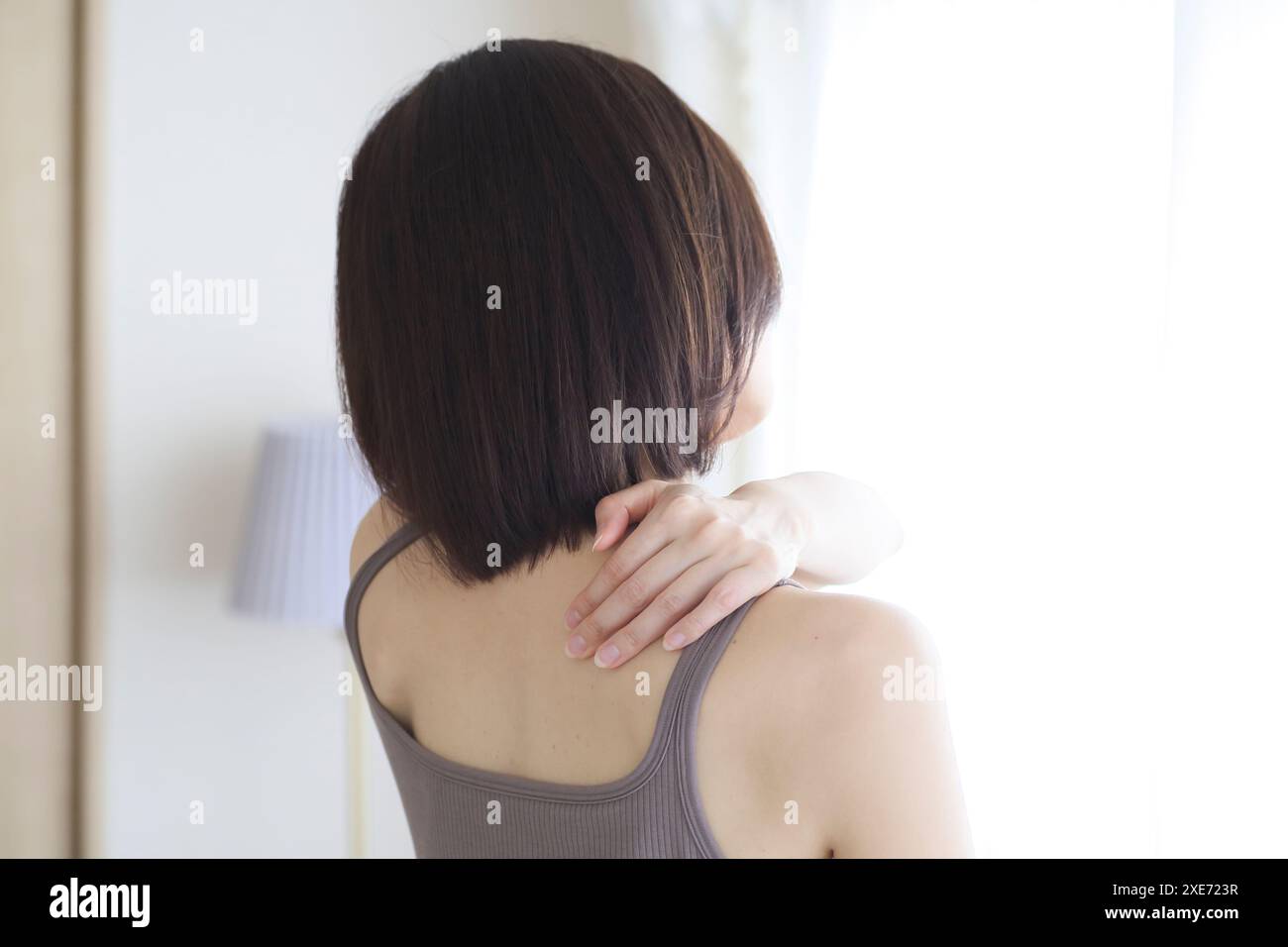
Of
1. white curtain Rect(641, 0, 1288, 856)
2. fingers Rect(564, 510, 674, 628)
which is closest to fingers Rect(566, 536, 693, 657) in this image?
fingers Rect(564, 510, 674, 628)

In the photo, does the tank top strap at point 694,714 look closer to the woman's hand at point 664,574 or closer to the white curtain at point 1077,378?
the woman's hand at point 664,574

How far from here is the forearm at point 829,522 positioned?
2.96ft

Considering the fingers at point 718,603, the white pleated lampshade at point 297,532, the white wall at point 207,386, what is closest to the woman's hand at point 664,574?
the fingers at point 718,603

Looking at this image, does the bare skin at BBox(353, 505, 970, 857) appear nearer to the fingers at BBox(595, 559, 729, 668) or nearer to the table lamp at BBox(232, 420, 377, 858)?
the fingers at BBox(595, 559, 729, 668)

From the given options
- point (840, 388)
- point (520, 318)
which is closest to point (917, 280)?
point (840, 388)

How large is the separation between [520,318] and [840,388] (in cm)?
120

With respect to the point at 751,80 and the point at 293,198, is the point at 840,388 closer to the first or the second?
the point at 751,80

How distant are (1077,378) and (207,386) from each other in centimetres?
137

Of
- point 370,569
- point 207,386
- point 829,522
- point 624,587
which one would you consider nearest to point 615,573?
point 624,587

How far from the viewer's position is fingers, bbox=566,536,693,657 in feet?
2.09

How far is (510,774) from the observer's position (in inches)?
27.6

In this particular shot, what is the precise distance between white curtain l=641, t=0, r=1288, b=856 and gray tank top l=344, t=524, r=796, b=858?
Result: 0.70 meters

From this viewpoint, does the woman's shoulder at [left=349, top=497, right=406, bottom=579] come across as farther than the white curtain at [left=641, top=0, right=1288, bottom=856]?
No
